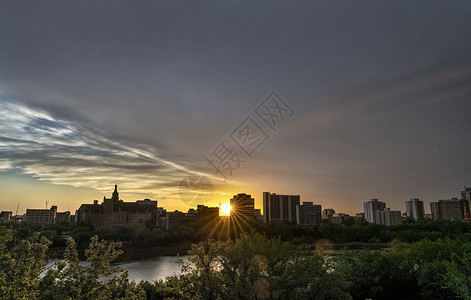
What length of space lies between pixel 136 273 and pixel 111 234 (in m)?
24.0

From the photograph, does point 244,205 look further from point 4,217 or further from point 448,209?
point 4,217

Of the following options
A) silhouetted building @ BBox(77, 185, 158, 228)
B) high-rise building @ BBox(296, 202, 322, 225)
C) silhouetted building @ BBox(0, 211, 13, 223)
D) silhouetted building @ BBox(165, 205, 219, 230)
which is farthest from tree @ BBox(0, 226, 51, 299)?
high-rise building @ BBox(296, 202, 322, 225)

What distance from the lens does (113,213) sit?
98625 millimetres

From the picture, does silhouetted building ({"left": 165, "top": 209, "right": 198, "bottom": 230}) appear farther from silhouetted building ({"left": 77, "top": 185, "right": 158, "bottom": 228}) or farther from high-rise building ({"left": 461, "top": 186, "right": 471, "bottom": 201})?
high-rise building ({"left": 461, "top": 186, "right": 471, "bottom": 201})

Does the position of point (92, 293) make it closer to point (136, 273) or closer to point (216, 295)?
point (216, 295)

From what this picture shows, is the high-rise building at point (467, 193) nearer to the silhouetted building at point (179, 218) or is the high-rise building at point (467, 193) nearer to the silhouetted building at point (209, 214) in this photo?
the silhouetted building at point (209, 214)

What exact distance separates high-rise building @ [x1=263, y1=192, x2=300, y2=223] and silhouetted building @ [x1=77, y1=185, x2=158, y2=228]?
53.6 m

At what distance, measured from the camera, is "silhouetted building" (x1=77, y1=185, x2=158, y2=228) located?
9250cm

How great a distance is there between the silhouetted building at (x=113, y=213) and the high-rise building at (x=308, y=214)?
66.7m

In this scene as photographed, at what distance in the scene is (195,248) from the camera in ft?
36.8

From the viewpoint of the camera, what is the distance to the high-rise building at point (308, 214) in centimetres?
13962

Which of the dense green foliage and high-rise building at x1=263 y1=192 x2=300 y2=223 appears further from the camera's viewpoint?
high-rise building at x1=263 y1=192 x2=300 y2=223

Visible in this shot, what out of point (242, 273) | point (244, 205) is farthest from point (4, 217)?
point (244, 205)

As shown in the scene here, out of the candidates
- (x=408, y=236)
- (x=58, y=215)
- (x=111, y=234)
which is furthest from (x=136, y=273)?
(x=58, y=215)
